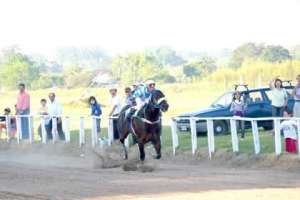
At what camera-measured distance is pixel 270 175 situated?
53.5 ft

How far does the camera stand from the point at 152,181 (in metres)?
16.0

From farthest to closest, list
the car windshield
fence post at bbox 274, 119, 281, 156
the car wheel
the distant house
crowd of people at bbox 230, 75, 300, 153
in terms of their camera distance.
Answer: the distant house → the car windshield → the car wheel → crowd of people at bbox 230, 75, 300, 153 → fence post at bbox 274, 119, 281, 156

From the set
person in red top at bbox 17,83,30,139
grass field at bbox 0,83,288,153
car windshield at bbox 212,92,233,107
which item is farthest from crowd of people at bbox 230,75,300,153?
person in red top at bbox 17,83,30,139

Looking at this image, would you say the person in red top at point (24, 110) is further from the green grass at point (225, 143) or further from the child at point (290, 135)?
the child at point (290, 135)

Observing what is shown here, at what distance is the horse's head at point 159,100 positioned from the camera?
1909 centimetres

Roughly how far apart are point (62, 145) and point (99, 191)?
12.4m

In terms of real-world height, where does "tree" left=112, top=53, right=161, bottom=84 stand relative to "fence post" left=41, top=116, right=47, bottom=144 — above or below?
above

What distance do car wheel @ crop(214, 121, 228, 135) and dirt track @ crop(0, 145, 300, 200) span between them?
452 cm

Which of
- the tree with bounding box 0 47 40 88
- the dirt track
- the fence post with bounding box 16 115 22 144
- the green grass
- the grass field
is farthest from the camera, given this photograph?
the tree with bounding box 0 47 40 88

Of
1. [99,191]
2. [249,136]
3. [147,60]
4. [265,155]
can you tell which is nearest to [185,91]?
[147,60]

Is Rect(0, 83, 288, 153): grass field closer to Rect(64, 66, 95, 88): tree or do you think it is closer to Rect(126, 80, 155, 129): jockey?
Rect(126, 80, 155, 129): jockey

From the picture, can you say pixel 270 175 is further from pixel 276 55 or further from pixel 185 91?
pixel 276 55

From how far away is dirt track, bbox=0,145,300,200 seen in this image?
45.1 ft

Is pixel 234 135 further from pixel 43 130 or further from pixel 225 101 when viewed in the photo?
pixel 43 130
